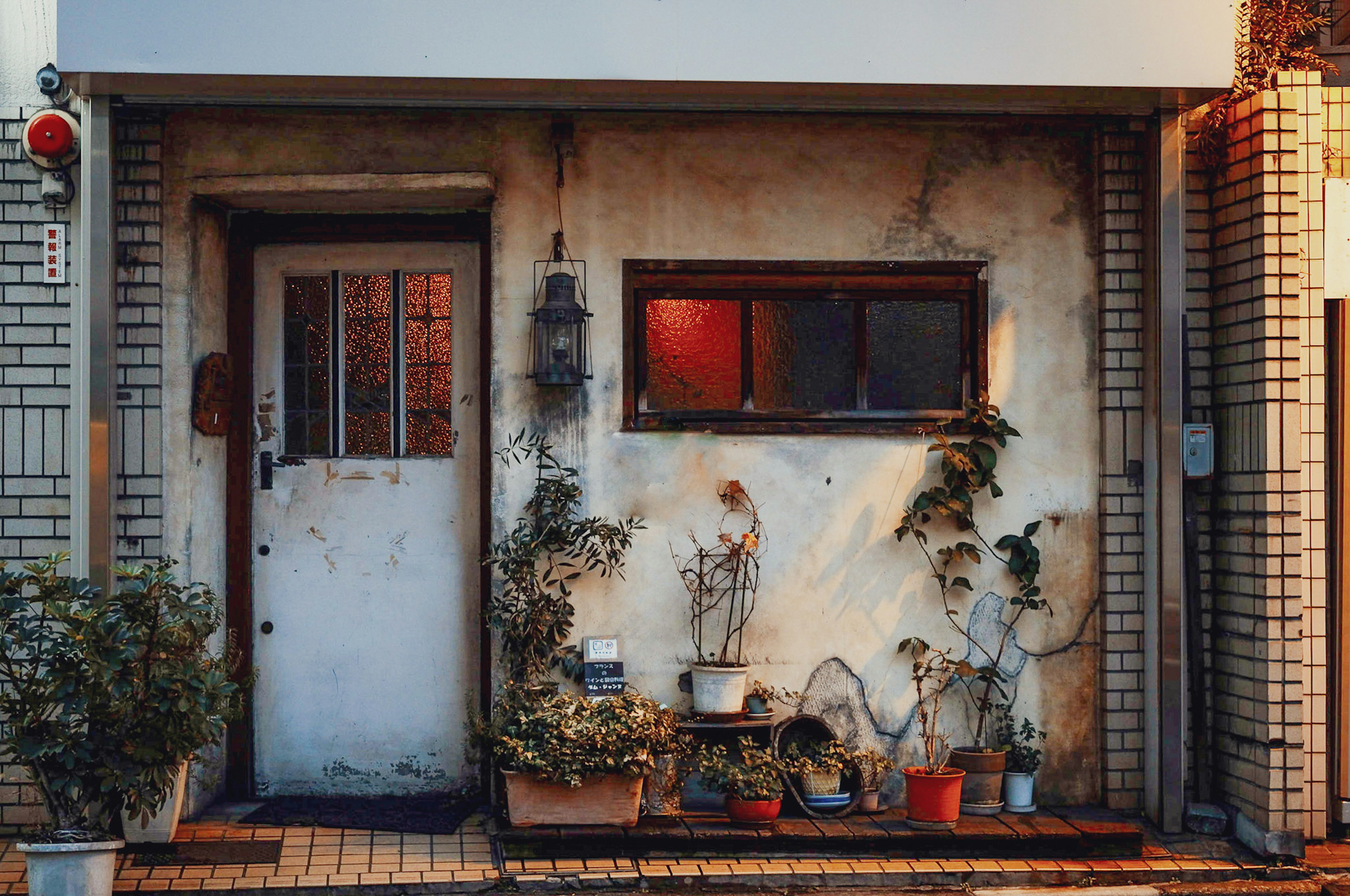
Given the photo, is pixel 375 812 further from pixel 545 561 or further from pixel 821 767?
pixel 821 767

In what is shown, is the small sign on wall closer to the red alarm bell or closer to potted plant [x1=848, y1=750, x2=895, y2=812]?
the red alarm bell

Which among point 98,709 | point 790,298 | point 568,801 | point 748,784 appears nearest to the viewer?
point 98,709

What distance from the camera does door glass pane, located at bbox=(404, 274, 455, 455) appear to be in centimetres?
673

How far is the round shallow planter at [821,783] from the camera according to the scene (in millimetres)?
6090

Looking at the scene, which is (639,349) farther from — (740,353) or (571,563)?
(571,563)

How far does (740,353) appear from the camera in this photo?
6.48m

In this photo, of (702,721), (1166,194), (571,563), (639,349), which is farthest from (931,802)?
(1166,194)

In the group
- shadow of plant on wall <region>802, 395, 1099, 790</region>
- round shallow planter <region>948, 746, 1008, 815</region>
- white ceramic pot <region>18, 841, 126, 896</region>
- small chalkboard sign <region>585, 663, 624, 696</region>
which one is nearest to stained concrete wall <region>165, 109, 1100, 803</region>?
shadow of plant on wall <region>802, 395, 1099, 790</region>

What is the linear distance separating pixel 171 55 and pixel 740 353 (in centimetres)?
277

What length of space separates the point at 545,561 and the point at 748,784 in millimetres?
1371

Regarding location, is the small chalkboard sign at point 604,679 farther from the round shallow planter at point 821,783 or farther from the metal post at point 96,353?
the metal post at point 96,353

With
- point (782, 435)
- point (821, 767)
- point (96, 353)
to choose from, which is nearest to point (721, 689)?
point (821, 767)

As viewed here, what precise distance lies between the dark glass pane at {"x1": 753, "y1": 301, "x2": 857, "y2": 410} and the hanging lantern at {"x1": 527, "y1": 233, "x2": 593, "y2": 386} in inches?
34.3

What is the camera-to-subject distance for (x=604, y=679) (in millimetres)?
6223
